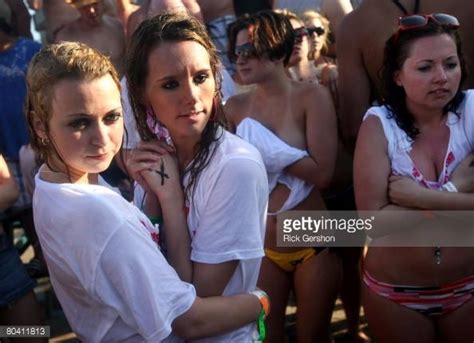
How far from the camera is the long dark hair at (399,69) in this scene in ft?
7.31

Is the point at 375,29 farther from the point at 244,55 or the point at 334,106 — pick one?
the point at 244,55

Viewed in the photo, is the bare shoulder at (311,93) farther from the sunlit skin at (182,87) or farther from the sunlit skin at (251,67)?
the sunlit skin at (182,87)

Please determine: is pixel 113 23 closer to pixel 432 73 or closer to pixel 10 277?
pixel 10 277

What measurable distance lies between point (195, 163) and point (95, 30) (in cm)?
243

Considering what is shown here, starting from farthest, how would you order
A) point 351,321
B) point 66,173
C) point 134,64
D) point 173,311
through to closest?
point 351,321, point 134,64, point 66,173, point 173,311

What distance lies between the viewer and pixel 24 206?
11.7 feet

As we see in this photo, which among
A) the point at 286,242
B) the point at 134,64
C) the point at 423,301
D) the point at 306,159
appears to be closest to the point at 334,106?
the point at 306,159

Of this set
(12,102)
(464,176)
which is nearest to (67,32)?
(12,102)

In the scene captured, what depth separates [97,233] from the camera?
1374mm

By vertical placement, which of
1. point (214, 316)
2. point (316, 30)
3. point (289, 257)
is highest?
point (316, 30)

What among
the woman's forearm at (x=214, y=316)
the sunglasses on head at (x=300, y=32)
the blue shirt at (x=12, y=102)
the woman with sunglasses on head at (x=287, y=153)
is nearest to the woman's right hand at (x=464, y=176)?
the woman with sunglasses on head at (x=287, y=153)

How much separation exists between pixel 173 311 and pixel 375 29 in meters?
1.71

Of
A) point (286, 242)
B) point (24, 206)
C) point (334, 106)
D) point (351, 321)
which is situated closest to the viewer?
point (286, 242)

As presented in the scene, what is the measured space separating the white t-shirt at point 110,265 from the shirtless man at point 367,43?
146 centimetres
